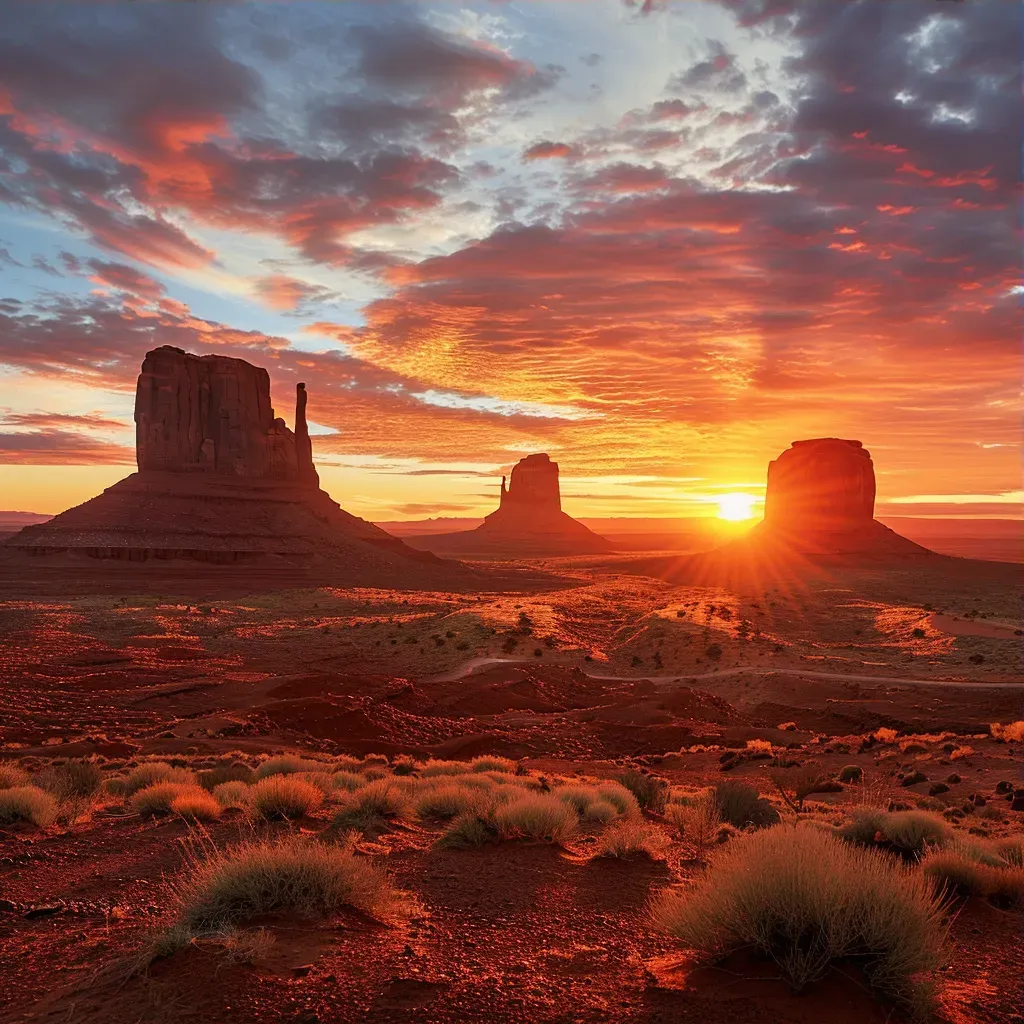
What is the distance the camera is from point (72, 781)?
12.6 metres

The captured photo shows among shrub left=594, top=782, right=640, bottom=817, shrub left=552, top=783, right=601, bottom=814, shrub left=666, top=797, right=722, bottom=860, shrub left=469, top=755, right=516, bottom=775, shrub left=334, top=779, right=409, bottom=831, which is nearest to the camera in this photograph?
shrub left=334, top=779, right=409, bottom=831

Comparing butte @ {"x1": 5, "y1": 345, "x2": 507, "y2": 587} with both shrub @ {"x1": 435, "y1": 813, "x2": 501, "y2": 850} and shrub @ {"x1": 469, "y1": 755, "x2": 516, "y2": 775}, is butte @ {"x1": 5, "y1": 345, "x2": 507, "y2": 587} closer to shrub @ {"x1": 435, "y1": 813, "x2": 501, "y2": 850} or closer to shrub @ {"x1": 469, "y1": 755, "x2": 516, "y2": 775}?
shrub @ {"x1": 469, "y1": 755, "x2": 516, "y2": 775}

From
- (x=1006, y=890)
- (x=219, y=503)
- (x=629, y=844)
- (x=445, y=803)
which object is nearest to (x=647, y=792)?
(x=445, y=803)

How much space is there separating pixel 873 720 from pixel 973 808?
14339mm

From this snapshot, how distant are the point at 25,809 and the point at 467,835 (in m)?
6.15

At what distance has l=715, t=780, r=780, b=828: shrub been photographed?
12.2 m

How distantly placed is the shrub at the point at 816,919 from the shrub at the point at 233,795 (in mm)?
7854

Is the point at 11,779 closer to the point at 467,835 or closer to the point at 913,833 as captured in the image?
the point at 467,835

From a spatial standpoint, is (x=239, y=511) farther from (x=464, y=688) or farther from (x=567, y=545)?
(x=567, y=545)

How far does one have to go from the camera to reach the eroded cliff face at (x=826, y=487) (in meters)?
126

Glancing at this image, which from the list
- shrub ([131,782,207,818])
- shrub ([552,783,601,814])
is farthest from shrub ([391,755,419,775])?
shrub ([131,782,207,818])

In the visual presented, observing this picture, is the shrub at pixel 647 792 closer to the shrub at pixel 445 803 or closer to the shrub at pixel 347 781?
the shrub at pixel 445 803

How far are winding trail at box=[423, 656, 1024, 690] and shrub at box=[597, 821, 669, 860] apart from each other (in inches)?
1071

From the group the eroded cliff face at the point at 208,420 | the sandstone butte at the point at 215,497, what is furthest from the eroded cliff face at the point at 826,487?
the eroded cliff face at the point at 208,420
